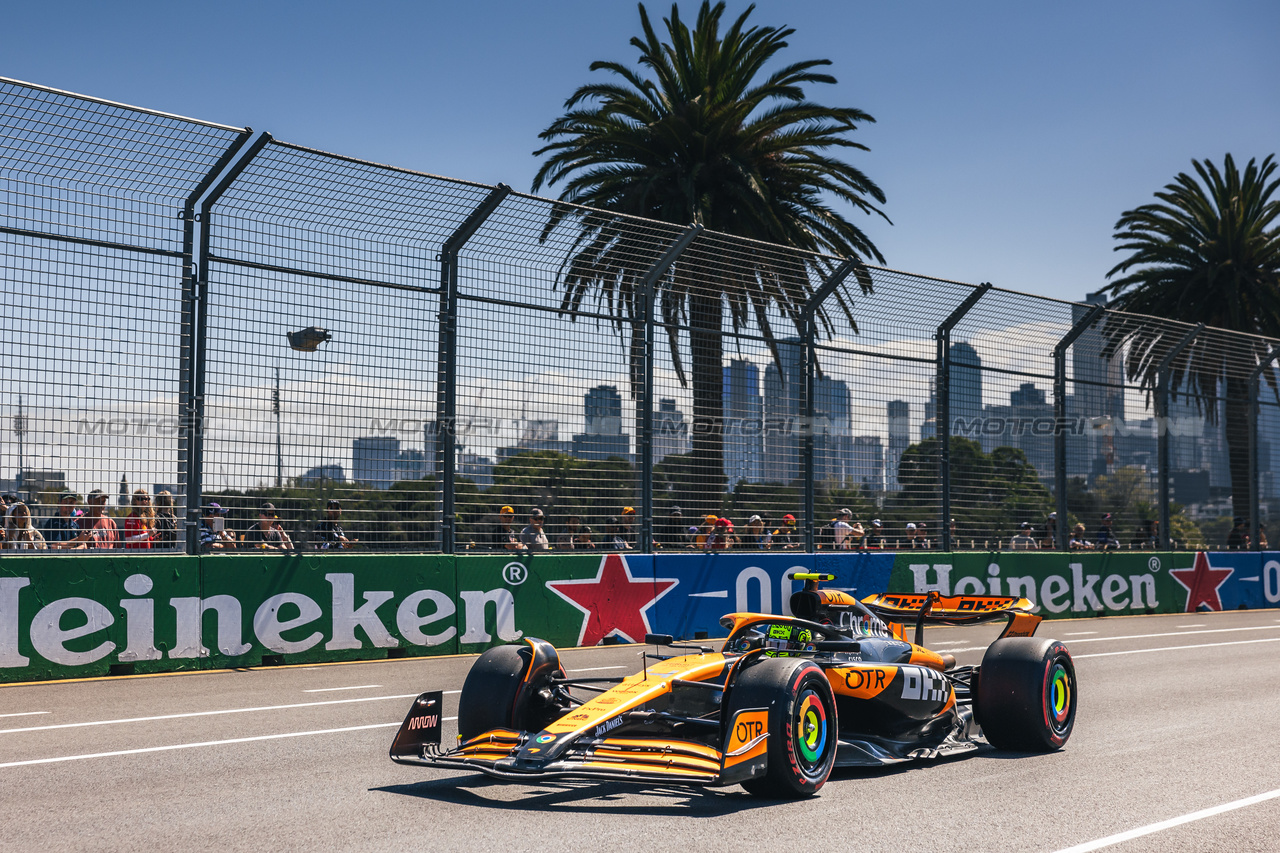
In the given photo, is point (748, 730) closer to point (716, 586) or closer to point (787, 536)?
point (716, 586)

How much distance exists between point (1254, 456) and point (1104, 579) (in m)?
6.22

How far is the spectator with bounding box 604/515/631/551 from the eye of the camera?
1473cm

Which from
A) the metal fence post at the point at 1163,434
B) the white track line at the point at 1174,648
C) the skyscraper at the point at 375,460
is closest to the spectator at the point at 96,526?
the skyscraper at the point at 375,460

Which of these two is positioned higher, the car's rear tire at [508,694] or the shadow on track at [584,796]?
the car's rear tire at [508,694]

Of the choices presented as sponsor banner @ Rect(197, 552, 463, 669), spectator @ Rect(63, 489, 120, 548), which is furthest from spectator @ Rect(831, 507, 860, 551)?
spectator @ Rect(63, 489, 120, 548)

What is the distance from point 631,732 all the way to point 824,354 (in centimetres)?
1114

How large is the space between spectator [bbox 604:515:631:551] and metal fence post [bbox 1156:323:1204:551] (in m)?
11.9

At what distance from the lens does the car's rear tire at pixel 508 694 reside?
6.53 metres

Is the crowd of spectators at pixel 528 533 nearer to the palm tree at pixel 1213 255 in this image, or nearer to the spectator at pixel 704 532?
the spectator at pixel 704 532

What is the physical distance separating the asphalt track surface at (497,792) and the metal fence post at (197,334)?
2283 millimetres

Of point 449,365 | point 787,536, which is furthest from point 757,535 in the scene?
point 449,365

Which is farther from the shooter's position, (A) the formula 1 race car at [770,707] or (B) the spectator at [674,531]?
(B) the spectator at [674,531]

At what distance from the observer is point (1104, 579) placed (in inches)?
810

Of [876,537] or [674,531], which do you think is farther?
[876,537]
